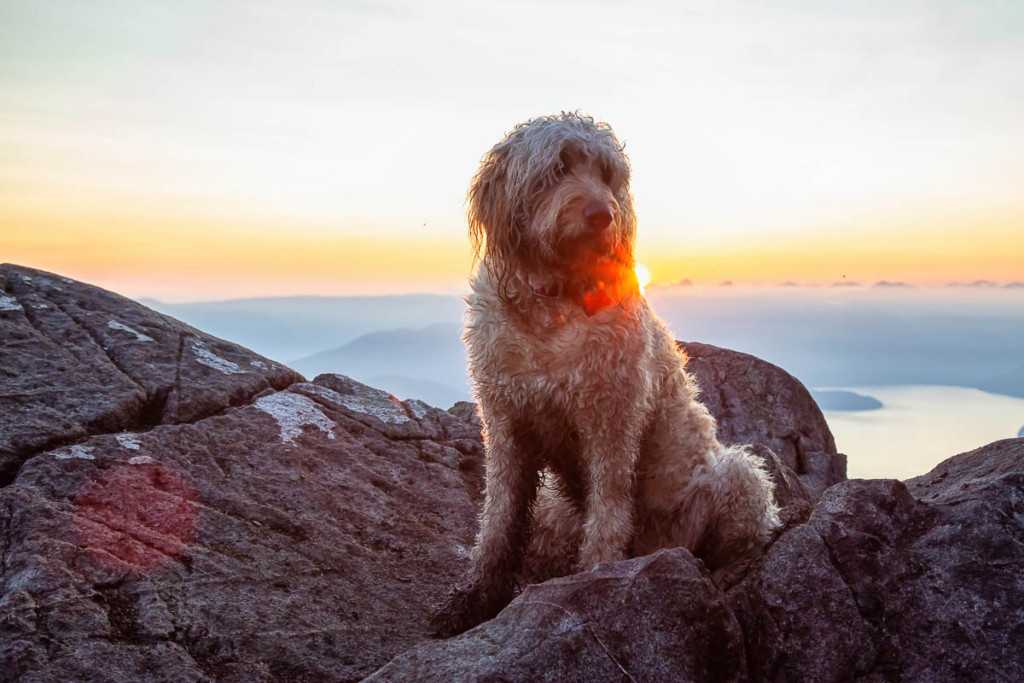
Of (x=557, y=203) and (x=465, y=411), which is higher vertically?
(x=557, y=203)

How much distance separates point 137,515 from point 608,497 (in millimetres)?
3272

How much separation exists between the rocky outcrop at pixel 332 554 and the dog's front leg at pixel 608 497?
3.22ft

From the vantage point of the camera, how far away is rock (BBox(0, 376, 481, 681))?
4.66 m

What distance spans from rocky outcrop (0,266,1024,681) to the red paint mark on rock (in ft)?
0.06

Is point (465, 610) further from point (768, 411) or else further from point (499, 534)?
point (768, 411)

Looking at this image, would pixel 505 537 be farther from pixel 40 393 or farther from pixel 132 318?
pixel 132 318

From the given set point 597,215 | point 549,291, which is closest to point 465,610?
point 549,291

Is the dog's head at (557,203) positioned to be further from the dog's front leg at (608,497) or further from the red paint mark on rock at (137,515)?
the red paint mark on rock at (137,515)

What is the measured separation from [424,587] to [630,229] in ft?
10.2

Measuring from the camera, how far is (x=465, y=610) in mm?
5656

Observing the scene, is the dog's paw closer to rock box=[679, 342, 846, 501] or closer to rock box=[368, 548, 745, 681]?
rock box=[368, 548, 745, 681]

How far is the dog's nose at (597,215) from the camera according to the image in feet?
16.2

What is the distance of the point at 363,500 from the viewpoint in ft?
22.4

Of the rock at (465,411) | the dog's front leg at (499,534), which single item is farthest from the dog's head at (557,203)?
the rock at (465,411)
